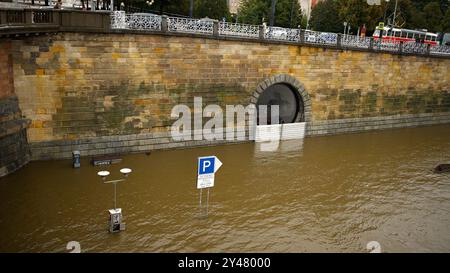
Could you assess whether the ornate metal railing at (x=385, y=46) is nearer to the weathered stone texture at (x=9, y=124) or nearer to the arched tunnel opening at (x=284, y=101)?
the arched tunnel opening at (x=284, y=101)

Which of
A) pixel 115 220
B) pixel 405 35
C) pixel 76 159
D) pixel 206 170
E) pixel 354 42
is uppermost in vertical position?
pixel 405 35

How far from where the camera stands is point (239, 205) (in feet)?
49.3

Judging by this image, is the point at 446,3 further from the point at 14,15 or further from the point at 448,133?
the point at 14,15

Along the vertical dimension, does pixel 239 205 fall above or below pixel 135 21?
below

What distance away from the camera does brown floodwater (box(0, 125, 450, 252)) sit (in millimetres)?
12602

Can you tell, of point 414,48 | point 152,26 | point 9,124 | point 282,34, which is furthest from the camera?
point 414,48

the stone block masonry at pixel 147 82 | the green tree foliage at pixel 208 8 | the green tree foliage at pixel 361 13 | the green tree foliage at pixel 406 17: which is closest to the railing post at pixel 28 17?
the stone block masonry at pixel 147 82

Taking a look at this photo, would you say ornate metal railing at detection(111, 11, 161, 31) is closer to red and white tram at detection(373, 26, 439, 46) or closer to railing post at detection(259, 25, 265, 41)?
railing post at detection(259, 25, 265, 41)

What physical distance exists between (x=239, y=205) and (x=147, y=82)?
750 centimetres

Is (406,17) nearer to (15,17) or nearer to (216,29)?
(216,29)

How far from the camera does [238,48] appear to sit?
21125 mm

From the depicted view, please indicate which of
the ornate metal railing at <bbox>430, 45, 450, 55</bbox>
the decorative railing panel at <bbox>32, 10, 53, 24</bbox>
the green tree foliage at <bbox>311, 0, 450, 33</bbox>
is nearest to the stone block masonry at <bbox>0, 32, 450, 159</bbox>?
the decorative railing panel at <bbox>32, 10, 53, 24</bbox>

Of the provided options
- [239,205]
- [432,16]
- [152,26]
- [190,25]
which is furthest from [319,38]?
[432,16]

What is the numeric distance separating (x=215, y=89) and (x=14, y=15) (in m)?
9.27
